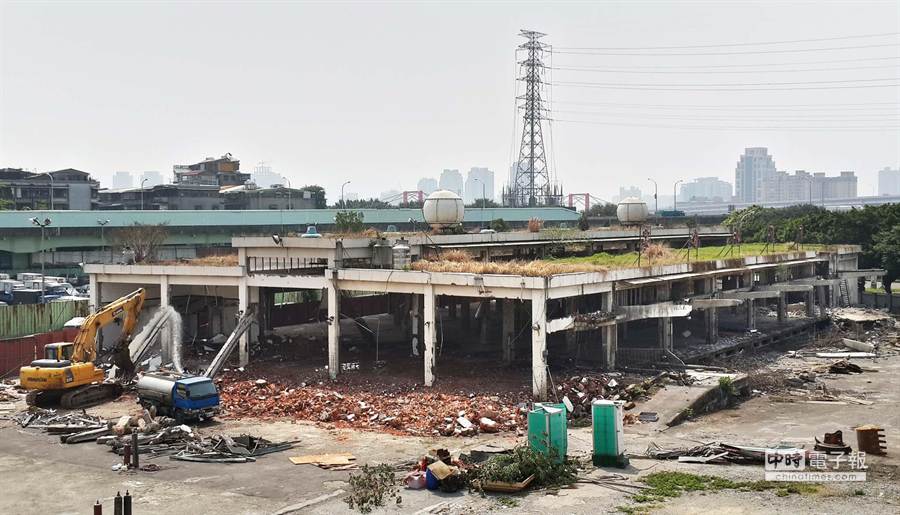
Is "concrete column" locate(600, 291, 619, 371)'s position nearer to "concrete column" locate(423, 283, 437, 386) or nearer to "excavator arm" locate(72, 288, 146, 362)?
"concrete column" locate(423, 283, 437, 386)

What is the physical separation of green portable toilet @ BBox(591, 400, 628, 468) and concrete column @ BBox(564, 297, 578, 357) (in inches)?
636

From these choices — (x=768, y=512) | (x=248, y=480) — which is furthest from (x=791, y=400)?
(x=248, y=480)

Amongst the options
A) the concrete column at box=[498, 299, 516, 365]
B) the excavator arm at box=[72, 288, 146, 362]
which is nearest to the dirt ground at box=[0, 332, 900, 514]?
the excavator arm at box=[72, 288, 146, 362]

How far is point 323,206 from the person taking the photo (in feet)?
403

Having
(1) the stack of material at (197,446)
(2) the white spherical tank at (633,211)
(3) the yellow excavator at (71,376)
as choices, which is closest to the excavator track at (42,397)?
(3) the yellow excavator at (71,376)

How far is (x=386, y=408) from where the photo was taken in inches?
1206

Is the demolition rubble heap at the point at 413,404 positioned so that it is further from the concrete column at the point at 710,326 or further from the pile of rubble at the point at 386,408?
the concrete column at the point at 710,326

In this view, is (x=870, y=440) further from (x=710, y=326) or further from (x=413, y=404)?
(x=710, y=326)

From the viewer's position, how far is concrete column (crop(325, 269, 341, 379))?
35938 mm

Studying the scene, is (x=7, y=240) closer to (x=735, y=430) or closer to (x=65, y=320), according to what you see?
(x=65, y=320)

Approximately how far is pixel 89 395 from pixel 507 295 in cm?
1588

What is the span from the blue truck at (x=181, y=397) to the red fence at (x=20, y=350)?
1250cm

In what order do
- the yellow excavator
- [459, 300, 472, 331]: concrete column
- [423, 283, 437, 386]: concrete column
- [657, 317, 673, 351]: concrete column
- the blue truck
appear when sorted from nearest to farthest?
the blue truck, the yellow excavator, [423, 283, 437, 386]: concrete column, [657, 317, 673, 351]: concrete column, [459, 300, 472, 331]: concrete column

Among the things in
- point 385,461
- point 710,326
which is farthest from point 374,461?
point 710,326
